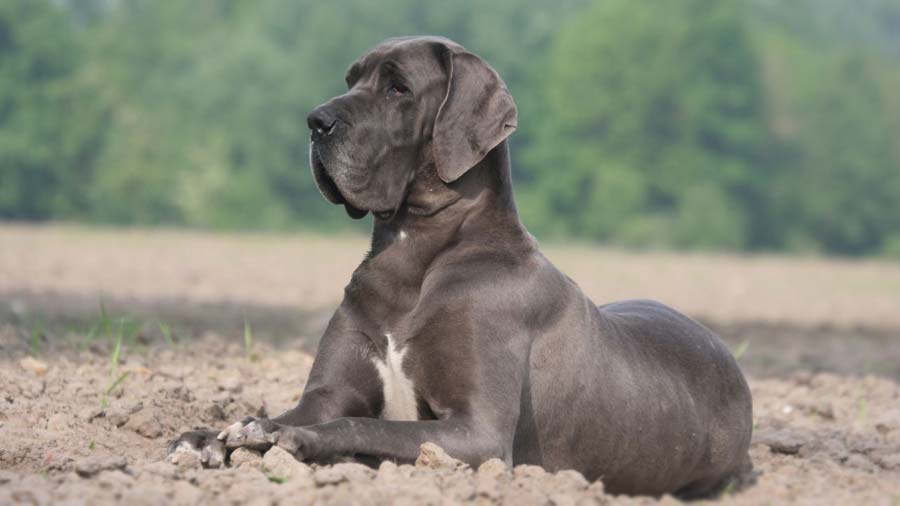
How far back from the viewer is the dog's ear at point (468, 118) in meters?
5.48

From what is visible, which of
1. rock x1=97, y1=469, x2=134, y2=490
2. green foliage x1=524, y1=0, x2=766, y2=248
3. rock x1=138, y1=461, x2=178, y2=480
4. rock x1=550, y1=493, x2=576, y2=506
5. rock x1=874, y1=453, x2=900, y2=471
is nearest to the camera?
rock x1=97, y1=469, x2=134, y2=490

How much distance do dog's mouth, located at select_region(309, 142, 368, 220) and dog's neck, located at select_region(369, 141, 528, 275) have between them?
7.1 inches

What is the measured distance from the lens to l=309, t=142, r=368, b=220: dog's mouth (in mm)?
5574

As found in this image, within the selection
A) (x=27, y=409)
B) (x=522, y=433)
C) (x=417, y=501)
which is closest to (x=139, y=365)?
(x=27, y=409)

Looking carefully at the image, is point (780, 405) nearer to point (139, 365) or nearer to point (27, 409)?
point (139, 365)

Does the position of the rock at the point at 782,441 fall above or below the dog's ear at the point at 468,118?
below

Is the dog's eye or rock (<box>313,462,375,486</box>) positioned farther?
the dog's eye

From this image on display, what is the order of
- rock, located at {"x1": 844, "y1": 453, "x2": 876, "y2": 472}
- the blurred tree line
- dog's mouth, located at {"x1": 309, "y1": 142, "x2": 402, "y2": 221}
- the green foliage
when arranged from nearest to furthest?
dog's mouth, located at {"x1": 309, "y1": 142, "x2": 402, "y2": 221}
rock, located at {"x1": 844, "y1": 453, "x2": 876, "y2": 472}
the blurred tree line
the green foliage

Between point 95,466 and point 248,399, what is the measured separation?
226cm

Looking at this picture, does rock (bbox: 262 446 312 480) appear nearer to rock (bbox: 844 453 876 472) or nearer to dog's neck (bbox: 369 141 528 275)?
dog's neck (bbox: 369 141 528 275)

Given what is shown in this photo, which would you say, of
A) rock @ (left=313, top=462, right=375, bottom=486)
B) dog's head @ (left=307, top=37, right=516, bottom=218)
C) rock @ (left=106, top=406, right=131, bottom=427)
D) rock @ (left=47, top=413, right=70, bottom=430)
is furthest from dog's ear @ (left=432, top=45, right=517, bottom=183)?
rock @ (left=47, top=413, right=70, bottom=430)

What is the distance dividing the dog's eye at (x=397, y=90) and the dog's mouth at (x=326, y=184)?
0.40 meters

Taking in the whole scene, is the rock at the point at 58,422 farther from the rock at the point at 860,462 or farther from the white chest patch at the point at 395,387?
the rock at the point at 860,462

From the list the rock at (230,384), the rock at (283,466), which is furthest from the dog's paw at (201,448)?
the rock at (230,384)
